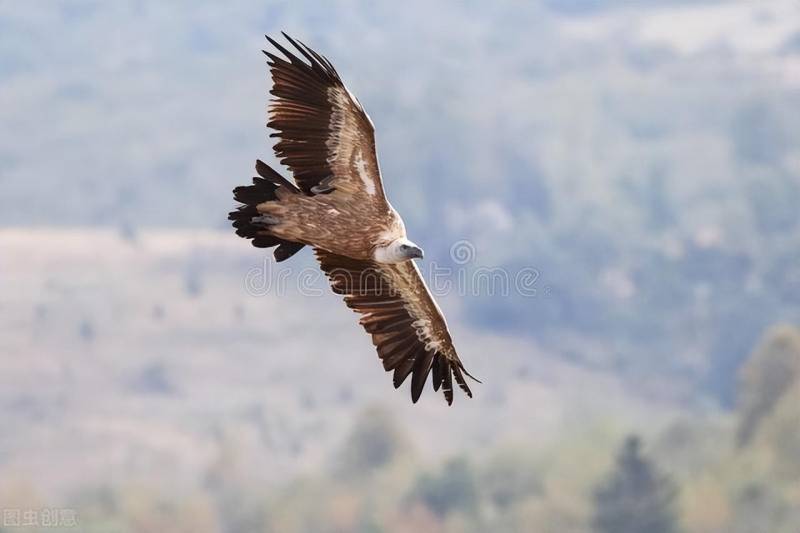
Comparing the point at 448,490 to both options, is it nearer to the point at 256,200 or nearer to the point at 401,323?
the point at 401,323

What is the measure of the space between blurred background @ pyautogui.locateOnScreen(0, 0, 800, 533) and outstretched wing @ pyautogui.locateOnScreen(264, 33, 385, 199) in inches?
2798


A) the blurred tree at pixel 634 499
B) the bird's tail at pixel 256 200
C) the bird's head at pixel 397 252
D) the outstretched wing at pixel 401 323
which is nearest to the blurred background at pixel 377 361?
the blurred tree at pixel 634 499

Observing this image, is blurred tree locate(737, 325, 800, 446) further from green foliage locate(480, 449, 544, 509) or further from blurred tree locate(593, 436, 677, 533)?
green foliage locate(480, 449, 544, 509)

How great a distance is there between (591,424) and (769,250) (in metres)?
58.9

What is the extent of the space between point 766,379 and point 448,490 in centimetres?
2209

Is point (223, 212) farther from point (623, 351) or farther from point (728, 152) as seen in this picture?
point (728, 152)

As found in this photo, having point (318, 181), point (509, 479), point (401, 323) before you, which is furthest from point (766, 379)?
point (318, 181)

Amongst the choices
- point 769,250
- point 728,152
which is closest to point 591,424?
point 769,250

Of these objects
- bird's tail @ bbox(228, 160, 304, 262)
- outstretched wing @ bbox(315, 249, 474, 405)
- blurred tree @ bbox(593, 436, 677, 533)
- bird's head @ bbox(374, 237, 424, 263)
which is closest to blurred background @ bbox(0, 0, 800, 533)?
blurred tree @ bbox(593, 436, 677, 533)

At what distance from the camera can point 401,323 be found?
20.2 metres

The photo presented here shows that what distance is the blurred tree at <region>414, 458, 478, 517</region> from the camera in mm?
100438

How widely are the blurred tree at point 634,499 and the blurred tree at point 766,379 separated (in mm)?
11613

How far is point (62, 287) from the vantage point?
136750mm

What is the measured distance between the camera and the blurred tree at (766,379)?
108812 mm
